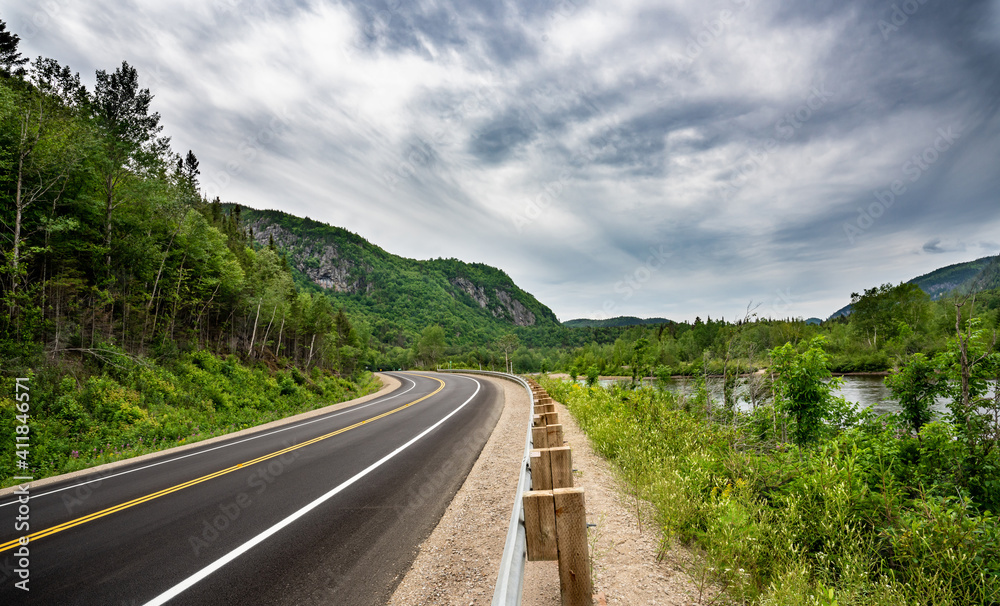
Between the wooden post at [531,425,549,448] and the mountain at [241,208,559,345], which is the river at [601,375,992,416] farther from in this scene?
the mountain at [241,208,559,345]

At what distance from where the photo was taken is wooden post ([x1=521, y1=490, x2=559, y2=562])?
222 cm

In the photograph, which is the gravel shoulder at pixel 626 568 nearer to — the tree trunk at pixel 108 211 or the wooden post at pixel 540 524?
the wooden post at pixel 540 524

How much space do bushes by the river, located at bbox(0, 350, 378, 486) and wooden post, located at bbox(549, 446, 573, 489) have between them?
1205 centimetres

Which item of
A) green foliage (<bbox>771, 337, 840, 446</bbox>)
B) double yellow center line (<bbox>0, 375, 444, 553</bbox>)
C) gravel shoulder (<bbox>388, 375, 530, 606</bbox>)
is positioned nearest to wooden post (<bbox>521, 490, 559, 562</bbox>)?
gravel shoulder (<bbox>388, 375, 530, 606</bbox>)

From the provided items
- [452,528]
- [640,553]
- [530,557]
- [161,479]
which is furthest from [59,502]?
[640,553]

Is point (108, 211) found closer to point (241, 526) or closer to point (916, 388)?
point (241, 526)

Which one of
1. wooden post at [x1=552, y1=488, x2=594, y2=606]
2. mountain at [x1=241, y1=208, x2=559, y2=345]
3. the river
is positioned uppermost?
mountain at [x1=241, y1=208, x2=559, y2=345]

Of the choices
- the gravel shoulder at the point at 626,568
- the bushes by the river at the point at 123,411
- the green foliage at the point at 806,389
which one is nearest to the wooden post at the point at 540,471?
the gravel shoulder at the point at 626,568

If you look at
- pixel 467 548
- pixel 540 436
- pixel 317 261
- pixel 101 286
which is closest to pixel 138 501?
pixel 467 548

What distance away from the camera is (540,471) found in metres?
3.10

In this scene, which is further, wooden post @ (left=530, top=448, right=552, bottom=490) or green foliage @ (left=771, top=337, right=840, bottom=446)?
green foliage @ (left=771, top=337, right=840, bottom=446)

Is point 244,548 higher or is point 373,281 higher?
point 373,281

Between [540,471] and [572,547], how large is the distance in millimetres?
895

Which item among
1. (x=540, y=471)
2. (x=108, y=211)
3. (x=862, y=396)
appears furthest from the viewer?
(x=862, y=396)
